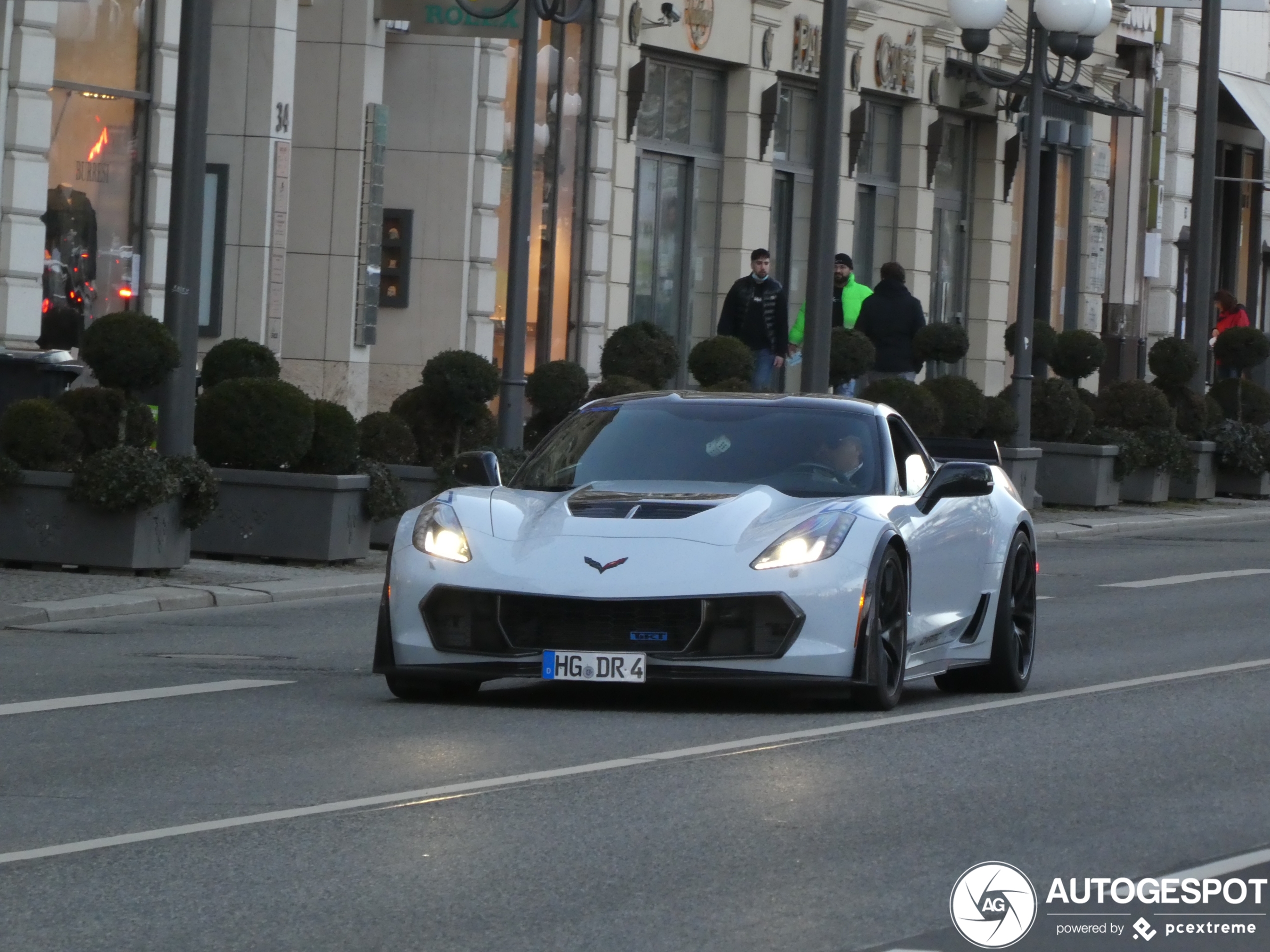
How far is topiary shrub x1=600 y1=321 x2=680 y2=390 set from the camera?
76.9 feet

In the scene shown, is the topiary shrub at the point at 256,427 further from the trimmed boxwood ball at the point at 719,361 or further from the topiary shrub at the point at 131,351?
the trimmed boxwood ball at the point at 719,361

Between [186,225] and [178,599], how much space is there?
2.63m

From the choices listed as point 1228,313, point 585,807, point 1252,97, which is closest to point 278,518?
point 585,807

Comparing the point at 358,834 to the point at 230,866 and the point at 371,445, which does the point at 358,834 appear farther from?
the point at 371,445

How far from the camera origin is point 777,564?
10.6 meters

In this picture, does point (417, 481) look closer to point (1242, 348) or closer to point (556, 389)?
point (556, 389)

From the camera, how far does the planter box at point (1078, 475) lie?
27.7 meters

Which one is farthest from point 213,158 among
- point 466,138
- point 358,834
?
point 358,834

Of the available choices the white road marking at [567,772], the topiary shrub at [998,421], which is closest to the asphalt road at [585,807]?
the white road marking at [567,772]

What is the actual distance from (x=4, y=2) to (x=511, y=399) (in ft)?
17.3

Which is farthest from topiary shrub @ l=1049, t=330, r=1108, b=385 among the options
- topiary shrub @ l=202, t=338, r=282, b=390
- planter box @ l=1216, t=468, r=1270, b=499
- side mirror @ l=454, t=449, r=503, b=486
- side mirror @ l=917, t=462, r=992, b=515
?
side mirror @ l=454, t=449, r=503, b=486

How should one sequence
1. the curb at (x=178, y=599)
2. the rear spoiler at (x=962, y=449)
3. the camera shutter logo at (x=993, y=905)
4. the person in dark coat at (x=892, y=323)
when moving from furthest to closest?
the person in dark coat at (x=892, y=323), the rear spoiler at (x=962, y=449), the curb at (x=178, y=599), the camera shutter logo at (x=993, y=905)

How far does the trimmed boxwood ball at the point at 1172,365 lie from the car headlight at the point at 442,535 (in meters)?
20.2

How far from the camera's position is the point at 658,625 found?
1055cm
